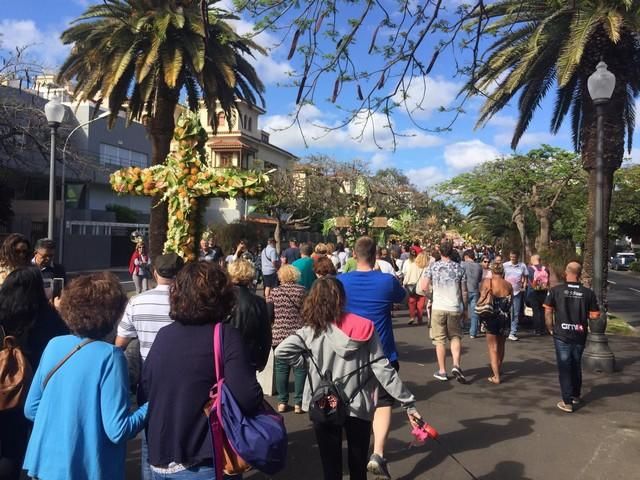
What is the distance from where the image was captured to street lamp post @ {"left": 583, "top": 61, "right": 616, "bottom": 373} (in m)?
8.09

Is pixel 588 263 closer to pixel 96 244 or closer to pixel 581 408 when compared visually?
pixel 581 408

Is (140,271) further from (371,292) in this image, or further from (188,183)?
(371,292)

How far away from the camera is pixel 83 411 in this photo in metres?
2.45

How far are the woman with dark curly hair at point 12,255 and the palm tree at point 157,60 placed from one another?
7.40 metres

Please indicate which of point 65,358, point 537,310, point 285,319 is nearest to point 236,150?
point 537,310

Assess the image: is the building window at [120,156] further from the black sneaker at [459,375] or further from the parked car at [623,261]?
the parked car at [623,261]

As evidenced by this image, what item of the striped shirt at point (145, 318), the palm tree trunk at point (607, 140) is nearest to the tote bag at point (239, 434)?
the striped shirt at point (145, 318)

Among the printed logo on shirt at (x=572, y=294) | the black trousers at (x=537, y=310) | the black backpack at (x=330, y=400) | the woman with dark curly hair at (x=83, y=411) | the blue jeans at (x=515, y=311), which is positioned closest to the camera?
the woman with dark curly hair at (x=83, y=411)

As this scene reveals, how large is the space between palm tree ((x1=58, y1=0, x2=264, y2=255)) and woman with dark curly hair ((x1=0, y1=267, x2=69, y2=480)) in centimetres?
855

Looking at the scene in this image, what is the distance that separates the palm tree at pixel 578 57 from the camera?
1050cm

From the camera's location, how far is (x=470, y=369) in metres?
8.02

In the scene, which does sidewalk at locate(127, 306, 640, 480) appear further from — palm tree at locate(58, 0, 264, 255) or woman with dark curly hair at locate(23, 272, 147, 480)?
palm tree at locate(58, 0, 264, 255)

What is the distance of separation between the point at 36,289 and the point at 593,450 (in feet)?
15.6

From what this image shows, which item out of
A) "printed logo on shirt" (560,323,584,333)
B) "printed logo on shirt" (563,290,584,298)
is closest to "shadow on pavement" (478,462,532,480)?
"printed logo on shirt" (560,323,584,333)
